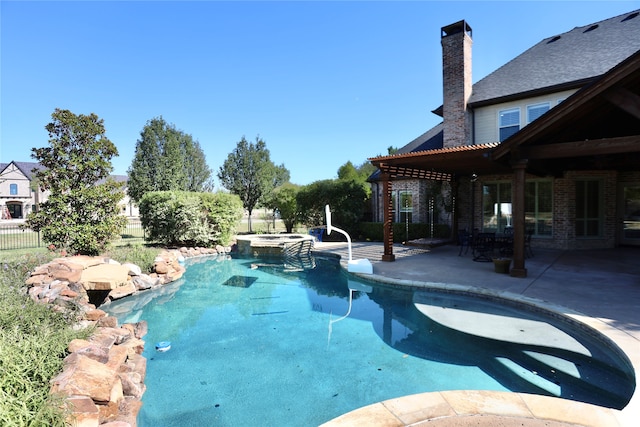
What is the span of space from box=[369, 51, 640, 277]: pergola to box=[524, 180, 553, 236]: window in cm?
179

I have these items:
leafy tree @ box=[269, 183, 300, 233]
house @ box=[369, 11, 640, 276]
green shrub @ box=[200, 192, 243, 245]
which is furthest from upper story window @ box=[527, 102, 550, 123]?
green shrub @ box=[200, 192, 243, 245]

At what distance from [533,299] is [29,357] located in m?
7.60

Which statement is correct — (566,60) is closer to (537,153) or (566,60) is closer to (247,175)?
(537,153)

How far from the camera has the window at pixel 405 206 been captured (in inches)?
649

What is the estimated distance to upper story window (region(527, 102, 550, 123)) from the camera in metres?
12.4

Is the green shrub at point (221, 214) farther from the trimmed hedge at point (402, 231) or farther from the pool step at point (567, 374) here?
the pool step at point (567, 374)

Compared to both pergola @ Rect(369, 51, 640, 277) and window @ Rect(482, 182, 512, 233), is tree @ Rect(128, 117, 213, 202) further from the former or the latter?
window @ Rect(482, 182, 512, 233)

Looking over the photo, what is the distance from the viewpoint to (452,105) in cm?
1423

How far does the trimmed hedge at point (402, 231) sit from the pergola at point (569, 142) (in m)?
5.07

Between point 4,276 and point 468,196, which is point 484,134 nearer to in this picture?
point 468,196

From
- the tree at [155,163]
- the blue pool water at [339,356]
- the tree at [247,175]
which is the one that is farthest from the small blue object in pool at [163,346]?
the tree at [247,175]

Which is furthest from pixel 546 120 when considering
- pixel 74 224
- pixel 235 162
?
pixel 235 162

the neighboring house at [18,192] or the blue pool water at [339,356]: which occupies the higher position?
the neighboring house at [18,192]

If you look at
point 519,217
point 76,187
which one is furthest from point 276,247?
point 519,217
